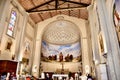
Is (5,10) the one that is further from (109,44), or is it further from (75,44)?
(75,44)

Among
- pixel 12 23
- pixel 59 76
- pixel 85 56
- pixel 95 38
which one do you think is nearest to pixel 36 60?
pixel 59 76

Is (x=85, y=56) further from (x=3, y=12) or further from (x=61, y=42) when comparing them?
(x=3, y=12)

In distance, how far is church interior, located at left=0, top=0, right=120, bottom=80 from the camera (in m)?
8.12

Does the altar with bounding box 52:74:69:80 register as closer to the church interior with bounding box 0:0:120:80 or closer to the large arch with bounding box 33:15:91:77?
the church interior with bounding box 0:0:120:80

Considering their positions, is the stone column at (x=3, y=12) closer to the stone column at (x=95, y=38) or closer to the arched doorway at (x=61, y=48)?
the stone column at (x=95, y=38)

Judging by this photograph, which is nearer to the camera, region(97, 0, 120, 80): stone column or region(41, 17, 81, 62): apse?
region(97, 0, 120, 80): stone column

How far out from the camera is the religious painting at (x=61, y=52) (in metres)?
17.3

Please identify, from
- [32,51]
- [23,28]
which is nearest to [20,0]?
[23,28]

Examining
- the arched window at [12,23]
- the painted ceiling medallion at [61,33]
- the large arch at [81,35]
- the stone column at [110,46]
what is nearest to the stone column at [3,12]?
the arched window at [12,23]

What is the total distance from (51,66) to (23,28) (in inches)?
272

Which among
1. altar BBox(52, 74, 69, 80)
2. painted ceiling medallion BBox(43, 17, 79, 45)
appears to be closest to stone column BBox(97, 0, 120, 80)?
altar BBox(52, 74, 69, 80)

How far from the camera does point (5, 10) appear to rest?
30.6 feet

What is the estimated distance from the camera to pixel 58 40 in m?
18.8

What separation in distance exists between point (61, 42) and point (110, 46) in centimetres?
1174
